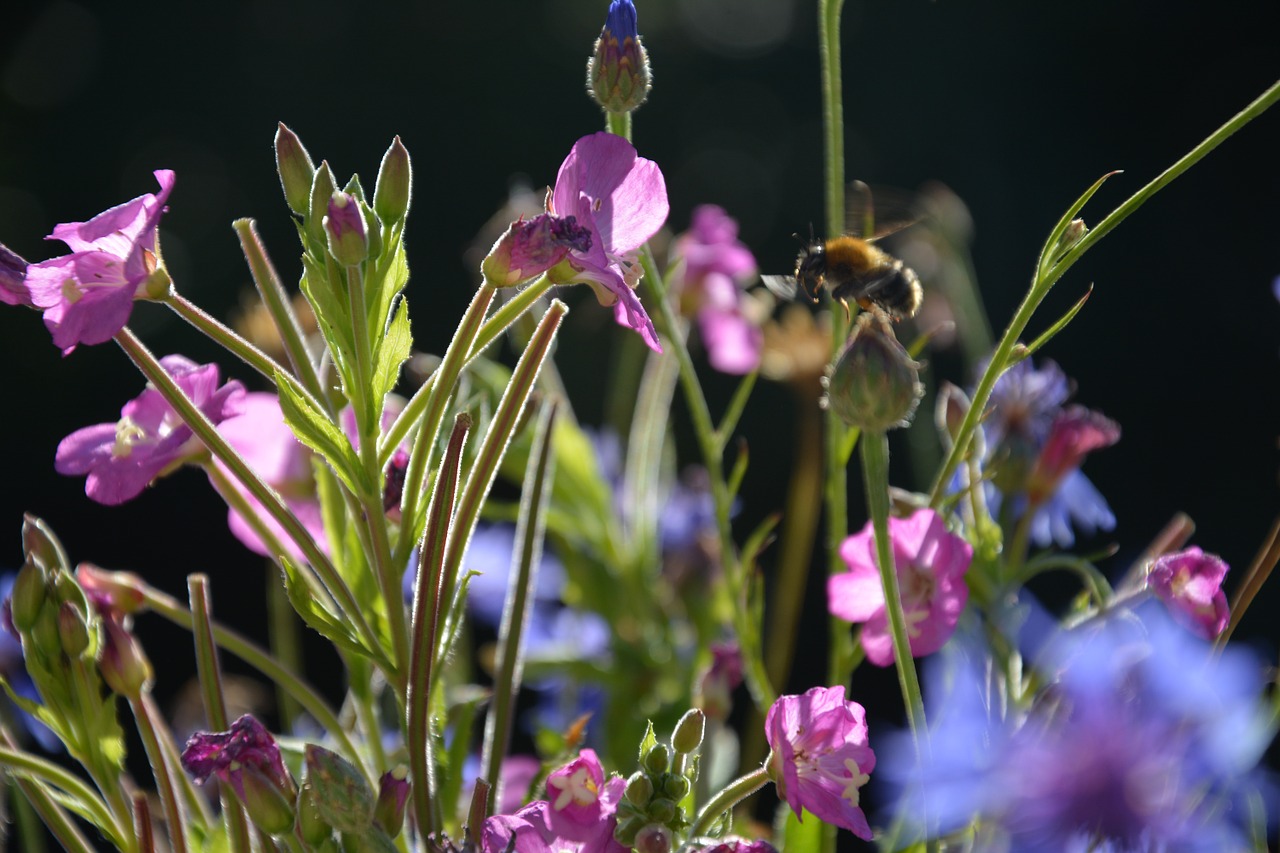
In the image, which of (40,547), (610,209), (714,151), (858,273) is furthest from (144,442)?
(714,151)

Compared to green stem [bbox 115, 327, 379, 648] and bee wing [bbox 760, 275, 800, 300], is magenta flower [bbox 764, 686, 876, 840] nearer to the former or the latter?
green stem [bbox 115, 327, 379, 648]

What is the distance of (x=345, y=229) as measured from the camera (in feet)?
1.02

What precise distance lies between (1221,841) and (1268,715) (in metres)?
0.11

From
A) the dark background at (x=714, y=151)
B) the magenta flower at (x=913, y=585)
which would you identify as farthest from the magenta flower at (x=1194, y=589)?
the dark background at (x=714, y=151)

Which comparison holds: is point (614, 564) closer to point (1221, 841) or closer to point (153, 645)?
point (1221, 841)

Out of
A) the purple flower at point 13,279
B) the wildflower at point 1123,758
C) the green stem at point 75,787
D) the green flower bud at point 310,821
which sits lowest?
the green stem at point 75,787

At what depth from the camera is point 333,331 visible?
0.34 m

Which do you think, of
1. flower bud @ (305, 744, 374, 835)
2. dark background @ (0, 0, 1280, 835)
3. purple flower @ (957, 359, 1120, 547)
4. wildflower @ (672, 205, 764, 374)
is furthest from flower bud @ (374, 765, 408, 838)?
dark background @ (0, 0, 1280, 835)

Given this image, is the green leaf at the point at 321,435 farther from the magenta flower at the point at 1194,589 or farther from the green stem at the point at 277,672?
the magenta flower at the point at 1194,589

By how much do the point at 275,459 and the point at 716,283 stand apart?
0.92 ft

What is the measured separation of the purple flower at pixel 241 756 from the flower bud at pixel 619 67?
0.22 metres

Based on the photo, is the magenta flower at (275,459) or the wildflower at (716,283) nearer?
the magenta flower at (275,459)

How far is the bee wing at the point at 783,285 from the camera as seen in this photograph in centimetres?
54

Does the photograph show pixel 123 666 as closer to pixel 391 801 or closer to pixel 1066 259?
pixel 391 801
